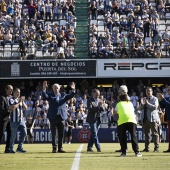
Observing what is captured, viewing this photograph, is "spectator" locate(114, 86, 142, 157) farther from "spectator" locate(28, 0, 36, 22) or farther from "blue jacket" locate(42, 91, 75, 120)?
"spectator" locate(28, 0, 36, 22)

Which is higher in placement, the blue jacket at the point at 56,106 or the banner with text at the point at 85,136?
the blue jacket at the point at 56,106

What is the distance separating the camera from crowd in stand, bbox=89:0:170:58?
41406 mm

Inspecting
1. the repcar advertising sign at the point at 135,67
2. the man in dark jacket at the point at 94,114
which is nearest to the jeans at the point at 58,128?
the man in dark jacket at the point at 94,114

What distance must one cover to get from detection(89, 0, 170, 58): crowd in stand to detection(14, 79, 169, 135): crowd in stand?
6.37 ft

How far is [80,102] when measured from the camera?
39.3 metres

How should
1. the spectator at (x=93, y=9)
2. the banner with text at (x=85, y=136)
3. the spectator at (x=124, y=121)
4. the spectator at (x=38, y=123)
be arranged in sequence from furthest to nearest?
the spectator at (x=93, y=9) < the spectator at (x=38, y=123) < the banner with text at (x=85, y=136) < the spectator at (x=124, y=121)

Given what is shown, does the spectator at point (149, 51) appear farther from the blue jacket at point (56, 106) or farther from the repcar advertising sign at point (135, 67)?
the blue jacket at point (56, 106)

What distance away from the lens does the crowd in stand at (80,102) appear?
37469 mm

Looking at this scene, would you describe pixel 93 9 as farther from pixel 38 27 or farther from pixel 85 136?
pixel 85 136

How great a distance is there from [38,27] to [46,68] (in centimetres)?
299

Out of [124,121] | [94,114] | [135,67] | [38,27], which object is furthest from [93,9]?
[124,121]

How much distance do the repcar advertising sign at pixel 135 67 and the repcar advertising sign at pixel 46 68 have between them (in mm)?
608

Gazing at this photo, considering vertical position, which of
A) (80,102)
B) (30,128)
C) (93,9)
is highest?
(93,9)

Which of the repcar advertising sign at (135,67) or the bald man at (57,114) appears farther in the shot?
the repcar advertising sign at (135,67)
